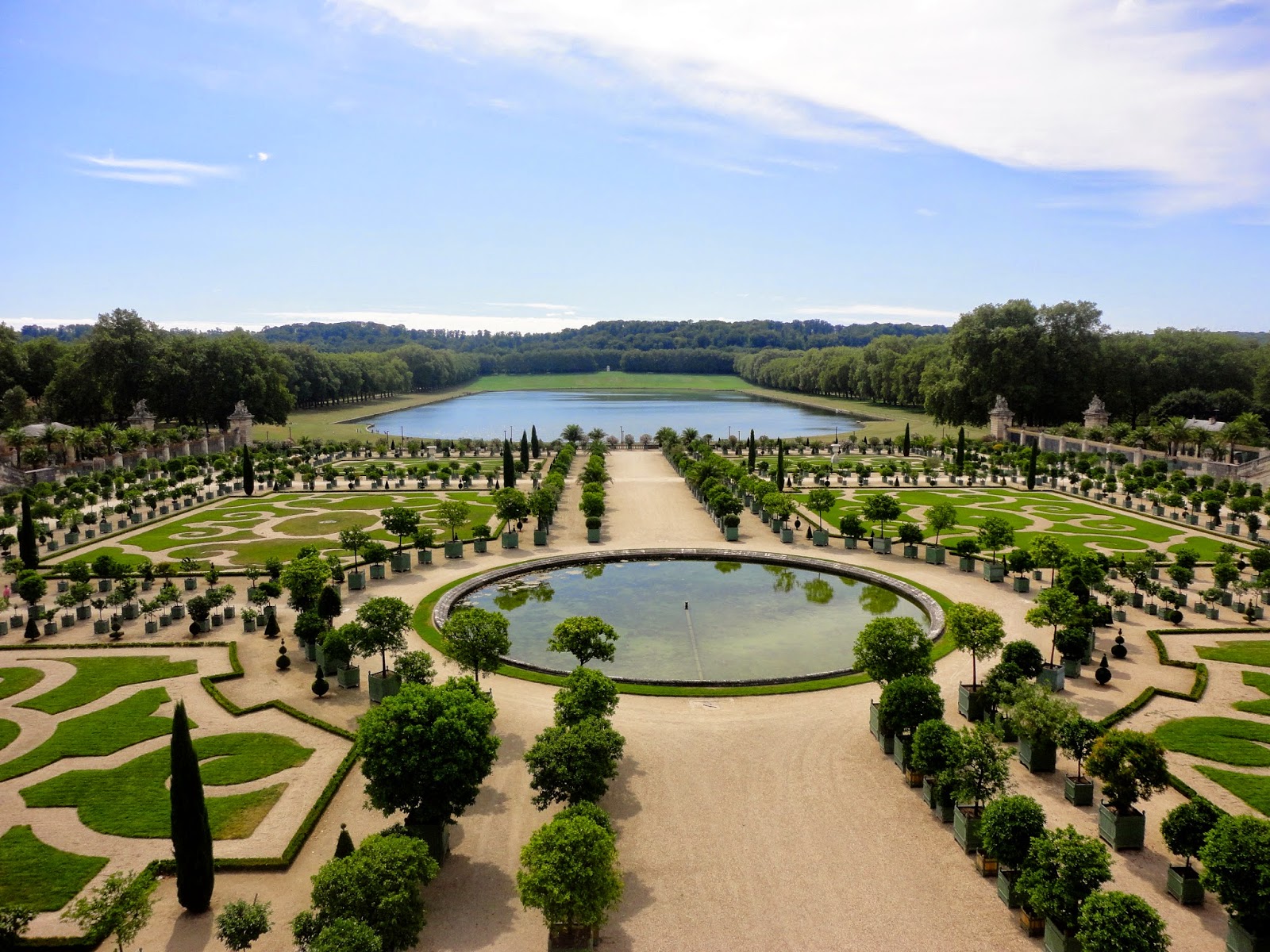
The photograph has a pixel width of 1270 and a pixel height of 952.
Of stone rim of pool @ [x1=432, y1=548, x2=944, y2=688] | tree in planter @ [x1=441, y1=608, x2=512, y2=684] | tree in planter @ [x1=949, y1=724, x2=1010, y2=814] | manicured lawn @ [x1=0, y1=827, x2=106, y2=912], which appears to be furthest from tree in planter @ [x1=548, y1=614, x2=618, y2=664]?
manicured lawn @ [x1=0, y1=827, x2=106, y2=912]

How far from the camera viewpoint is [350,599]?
32.5m

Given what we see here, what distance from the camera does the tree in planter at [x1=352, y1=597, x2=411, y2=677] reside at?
2336 centimetres

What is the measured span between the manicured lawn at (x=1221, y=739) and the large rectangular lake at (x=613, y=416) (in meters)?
81.7

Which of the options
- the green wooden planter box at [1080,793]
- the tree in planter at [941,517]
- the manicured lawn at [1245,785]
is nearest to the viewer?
the manicured lawn at [1245,785]

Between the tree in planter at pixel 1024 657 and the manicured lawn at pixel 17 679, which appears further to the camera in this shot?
Answer: the manicured lawn at pixel 17 679

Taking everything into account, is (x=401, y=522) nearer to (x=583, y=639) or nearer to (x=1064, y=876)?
(x=583, y=639)

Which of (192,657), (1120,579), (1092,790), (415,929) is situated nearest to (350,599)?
(192,657)

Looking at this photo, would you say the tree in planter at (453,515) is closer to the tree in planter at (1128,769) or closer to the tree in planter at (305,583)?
the tree in planter at (305,583)

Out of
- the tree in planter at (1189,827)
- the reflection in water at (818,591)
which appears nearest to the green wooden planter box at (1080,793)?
the tree in planter at (1189,827)

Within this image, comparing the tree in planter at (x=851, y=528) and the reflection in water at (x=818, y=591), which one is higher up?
the tree in planter at (x=851, y=528)

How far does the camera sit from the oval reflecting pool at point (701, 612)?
85.7ft

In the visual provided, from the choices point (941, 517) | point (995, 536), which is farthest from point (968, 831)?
point (941, 517)

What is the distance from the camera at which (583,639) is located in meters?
22.4

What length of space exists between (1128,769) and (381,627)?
18.2 metres
